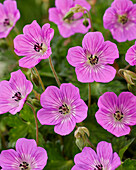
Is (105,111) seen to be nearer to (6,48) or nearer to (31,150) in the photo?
(31,150)

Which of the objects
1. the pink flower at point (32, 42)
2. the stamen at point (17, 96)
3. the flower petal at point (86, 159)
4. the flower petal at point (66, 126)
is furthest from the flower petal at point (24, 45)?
the flower petal at point (86, 159)

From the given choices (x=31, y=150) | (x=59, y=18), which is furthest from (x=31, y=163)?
(x=59, y=18)

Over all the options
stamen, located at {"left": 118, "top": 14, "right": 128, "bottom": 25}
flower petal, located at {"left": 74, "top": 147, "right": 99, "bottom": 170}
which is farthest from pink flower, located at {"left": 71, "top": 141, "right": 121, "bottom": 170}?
stamen, located at {"left": 118, "top": 14, "right": 128, "bottom": 25}

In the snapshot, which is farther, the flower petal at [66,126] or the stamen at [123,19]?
the stamen at [123,19]

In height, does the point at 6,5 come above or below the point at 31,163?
above

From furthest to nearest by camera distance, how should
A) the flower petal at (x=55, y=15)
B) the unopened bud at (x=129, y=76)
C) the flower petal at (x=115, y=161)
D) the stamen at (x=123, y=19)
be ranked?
1. the flower petal at (x=55, y=15)
2. the stamen at (x=123, y=19)
3. the unopened bud at (x=129, y=76)
4. the flower petal at (x=115, y=161)

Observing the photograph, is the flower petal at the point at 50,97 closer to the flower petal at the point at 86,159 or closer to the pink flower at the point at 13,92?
the pink flower at the point at 13,92

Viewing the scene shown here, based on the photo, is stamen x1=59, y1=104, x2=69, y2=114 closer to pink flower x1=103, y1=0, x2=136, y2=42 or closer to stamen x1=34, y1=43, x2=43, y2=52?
stamen x1=34, y1=43, x2=43, y2=52
